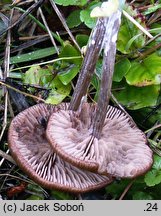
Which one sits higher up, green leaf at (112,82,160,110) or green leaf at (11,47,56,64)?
green leaf at (11,47,56,64)

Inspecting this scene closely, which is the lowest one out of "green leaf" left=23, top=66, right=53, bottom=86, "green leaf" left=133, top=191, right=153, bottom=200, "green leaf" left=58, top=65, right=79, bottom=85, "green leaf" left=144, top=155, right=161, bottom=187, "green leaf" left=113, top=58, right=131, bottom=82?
"green leaf" left=133, top=191, right=153, bottom=200

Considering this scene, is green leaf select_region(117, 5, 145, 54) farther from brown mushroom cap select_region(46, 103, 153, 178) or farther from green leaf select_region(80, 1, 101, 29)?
brown mushroom cap select_region(46, 103, 153, 178)

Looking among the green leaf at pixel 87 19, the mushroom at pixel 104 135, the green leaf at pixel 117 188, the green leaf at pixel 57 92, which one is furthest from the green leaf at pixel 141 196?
the green leaf at pixel 87 19

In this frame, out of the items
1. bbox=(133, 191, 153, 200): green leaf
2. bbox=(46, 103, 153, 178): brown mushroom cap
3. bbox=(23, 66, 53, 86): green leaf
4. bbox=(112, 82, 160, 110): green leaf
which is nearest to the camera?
bbox=(46, 103, 153, 178): brown mushroom cap

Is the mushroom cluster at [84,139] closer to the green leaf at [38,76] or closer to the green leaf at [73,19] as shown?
the green leaf at [38,76]

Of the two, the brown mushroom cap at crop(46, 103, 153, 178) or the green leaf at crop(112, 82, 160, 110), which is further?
the green leaf at crop(112, 82, 160, 110)

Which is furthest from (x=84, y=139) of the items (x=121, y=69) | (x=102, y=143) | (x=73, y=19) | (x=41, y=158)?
(x=73, y=19)

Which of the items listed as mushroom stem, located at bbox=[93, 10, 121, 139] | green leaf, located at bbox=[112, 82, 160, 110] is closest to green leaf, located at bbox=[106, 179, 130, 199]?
mushroom stem, located at bbox=[93, 10, 121, 139]
